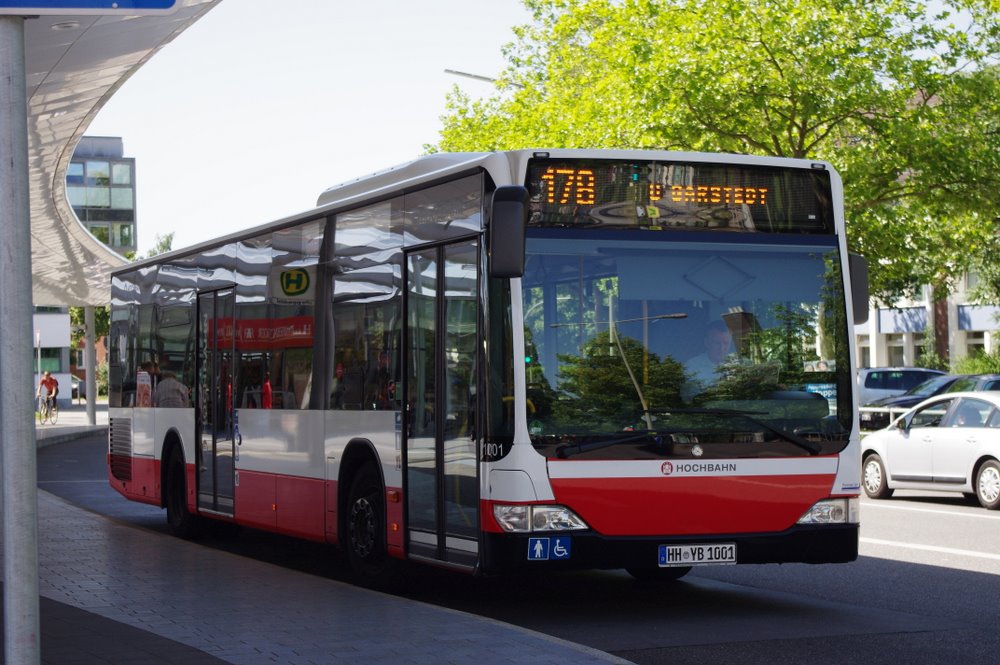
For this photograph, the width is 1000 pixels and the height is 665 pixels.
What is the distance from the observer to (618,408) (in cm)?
983

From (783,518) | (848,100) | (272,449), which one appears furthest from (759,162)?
(848,100)

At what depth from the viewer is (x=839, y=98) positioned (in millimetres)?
29766

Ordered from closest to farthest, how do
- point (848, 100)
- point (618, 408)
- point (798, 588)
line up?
point (618, 408)
point (798, 588)
point (848, 100)

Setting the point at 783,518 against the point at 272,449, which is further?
the point at 272,449

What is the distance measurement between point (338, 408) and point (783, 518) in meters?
3.88

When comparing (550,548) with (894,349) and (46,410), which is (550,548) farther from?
(894,349)

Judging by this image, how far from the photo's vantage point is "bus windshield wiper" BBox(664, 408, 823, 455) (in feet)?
32.7

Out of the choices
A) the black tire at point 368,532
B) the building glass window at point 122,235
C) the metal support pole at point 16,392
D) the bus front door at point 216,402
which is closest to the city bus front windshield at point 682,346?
the black tire at point 368,532

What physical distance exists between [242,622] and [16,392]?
5275mm

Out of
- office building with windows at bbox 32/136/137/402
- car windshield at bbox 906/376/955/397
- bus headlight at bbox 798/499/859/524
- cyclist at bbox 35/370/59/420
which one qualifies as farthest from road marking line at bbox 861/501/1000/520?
office building with windows at bbox 32/136/137/402

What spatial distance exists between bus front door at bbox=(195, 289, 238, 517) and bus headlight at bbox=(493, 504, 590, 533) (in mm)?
5758

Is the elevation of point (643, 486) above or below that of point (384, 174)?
below

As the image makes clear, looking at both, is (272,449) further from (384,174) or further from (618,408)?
(618,408)

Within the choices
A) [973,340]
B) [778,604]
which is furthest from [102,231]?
[778,604]
